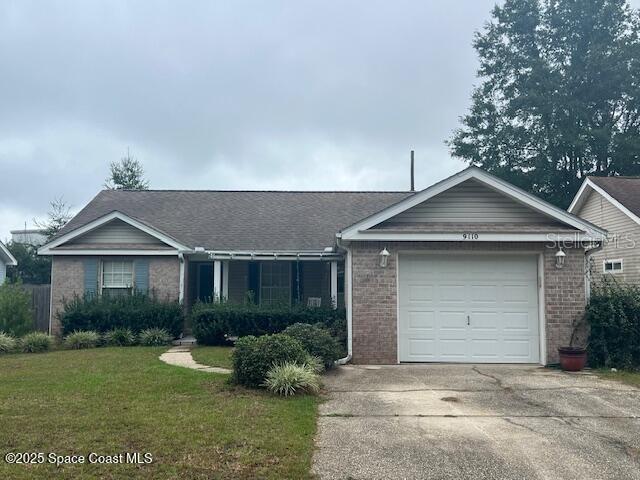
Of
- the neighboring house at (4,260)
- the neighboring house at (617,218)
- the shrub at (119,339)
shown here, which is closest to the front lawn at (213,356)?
the shrub at (119,339)

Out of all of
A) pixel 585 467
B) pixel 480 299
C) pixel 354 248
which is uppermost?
pixel 354 248

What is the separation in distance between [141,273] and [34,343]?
3409 mm

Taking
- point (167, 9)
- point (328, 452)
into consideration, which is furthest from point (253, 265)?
point (328, 452)

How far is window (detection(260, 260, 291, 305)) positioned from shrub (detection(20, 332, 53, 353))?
21.5 feet

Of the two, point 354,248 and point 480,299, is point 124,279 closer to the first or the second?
point 354,248

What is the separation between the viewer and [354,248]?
10898mm

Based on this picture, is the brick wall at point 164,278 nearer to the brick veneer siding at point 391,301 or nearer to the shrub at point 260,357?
the brick veneer siding at point 391,301

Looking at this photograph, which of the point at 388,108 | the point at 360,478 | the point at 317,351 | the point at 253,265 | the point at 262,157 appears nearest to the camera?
the point at 360,478

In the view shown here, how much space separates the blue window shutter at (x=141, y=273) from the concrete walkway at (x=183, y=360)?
290 cm

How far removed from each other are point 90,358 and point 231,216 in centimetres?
857

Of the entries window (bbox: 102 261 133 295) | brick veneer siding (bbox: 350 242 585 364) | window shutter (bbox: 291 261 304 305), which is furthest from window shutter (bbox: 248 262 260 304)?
brick veneer siding (bbox: 350 242 585 364)

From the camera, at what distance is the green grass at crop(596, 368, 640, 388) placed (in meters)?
9.09

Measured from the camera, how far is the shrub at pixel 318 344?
31.6ft

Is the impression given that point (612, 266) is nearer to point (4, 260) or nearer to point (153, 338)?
point (153, 338)
